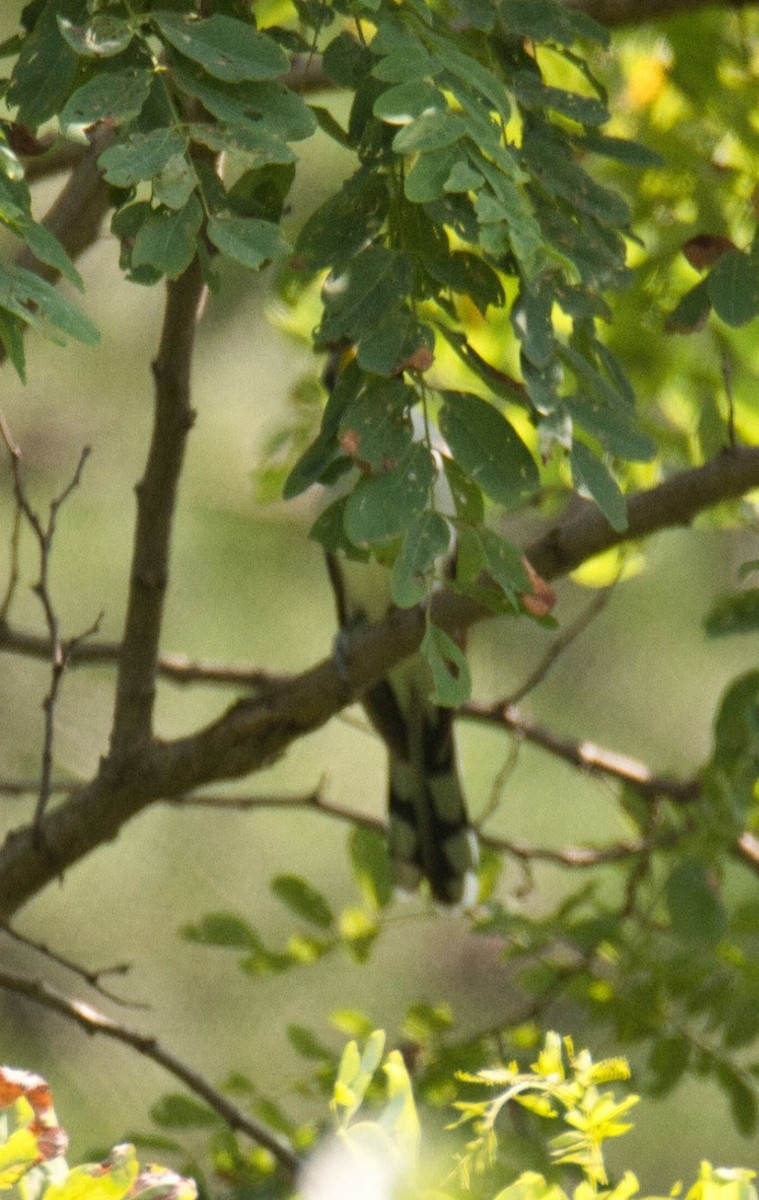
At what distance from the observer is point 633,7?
296 centimetres

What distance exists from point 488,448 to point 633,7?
1704 millimetres

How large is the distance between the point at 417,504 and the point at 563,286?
0.25 meters

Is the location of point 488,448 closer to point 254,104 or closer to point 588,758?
point 254,104

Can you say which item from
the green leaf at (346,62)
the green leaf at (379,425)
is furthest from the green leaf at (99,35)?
the green leaf at (379,425)

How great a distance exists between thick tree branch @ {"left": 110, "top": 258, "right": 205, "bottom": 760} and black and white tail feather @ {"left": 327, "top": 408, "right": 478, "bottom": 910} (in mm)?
1426

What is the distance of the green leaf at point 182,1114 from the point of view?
101 inches

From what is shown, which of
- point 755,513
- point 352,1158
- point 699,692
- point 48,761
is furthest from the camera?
point 699,692

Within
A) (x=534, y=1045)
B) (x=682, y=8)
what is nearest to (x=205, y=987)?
(x=534, y=1045)

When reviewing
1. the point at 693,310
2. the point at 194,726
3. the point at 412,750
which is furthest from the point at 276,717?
the point at 194,726

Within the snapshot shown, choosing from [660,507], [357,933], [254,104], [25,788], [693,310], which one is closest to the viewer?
[254,104]

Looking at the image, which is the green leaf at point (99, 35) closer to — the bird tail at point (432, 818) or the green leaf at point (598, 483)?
the green leaf at point (598, 483)

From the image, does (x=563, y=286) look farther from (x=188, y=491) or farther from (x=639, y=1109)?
(x=639, y=1109)

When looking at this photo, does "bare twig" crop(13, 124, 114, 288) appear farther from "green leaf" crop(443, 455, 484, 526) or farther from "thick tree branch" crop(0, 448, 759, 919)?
"green leaf" crop(443, 455, 484, 526)

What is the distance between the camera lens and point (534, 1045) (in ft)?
9.14
